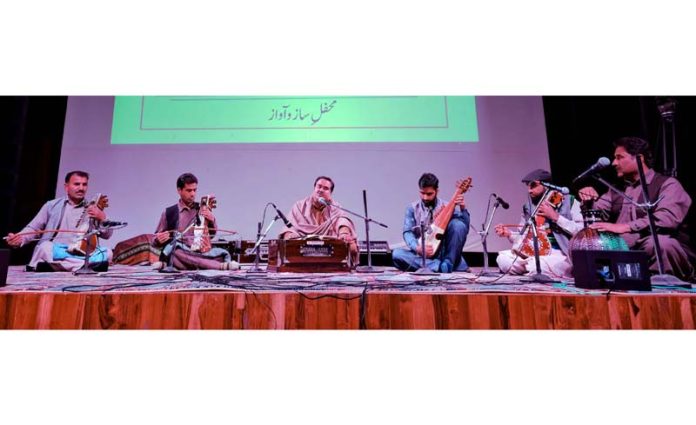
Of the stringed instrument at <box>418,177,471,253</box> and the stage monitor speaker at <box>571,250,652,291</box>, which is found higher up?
the stringed instrument at <box>418,177,471,253</box>

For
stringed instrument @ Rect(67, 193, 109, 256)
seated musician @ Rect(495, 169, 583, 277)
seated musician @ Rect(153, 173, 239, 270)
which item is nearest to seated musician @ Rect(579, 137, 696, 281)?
seated musician @ Rect(495, 169, 583, 277)

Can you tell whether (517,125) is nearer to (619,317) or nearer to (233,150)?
(619,317)

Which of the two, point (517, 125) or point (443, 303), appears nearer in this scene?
point (443, 303)

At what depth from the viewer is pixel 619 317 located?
155 centimetres

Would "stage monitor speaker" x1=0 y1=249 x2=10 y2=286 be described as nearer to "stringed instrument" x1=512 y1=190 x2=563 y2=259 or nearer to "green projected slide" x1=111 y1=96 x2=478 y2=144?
"green projected slide" x1=111 y1=96 x2=478 y2=144

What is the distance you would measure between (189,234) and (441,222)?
2.03 m

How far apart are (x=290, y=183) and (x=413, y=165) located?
108 cm

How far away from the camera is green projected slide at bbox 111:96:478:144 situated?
10.8 ft

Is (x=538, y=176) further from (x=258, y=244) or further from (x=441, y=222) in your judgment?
(x=258, y=244)

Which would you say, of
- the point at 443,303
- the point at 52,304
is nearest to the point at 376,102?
the point at 443,303

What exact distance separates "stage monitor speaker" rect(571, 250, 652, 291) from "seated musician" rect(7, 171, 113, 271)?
3079 mm

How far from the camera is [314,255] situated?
2.61m

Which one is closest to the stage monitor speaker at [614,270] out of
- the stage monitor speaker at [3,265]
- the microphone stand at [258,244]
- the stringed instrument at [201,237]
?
the microphone stand at [258,244]

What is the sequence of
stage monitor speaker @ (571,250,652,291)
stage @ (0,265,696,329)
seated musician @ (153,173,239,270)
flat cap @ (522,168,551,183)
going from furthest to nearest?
flat cap @ (522,168,551,183) < seated musician @ (153,173,239,270) < stage monitor speaker @ (571,250,652,291) < stage @ (0,265,696,329)
